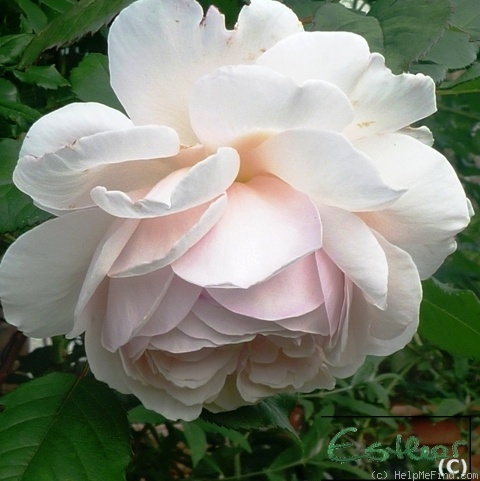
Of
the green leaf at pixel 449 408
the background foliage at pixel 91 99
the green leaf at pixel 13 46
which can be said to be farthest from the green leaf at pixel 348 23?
the green leaf at pixel 449 408

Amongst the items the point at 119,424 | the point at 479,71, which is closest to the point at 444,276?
the point at 479,71

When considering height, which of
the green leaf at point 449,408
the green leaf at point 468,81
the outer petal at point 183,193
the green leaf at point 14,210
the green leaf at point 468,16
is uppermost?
the green leaf at point 468,16

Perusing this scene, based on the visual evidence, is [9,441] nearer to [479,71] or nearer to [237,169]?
[237,169]

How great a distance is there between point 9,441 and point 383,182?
0.79ft

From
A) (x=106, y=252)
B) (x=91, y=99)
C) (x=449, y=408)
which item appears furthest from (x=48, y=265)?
(x=449, y=408)

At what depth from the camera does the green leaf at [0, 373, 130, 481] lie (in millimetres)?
329

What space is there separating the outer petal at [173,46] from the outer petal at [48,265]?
5 centimetres

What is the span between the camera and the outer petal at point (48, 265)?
0.88 feet

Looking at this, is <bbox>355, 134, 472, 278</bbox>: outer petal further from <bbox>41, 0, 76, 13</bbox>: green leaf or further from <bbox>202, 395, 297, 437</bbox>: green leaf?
<bbox>41, 0, 76, 13</bbox>: green leaf

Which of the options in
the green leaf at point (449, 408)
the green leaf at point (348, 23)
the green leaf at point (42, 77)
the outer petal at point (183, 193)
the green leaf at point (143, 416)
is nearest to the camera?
the outer petal at point (183, 193)

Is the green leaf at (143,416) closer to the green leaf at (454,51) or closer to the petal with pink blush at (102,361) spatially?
the petal with pink blush at (102,361)

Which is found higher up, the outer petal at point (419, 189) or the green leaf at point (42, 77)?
the outer petal at point (419, 189)

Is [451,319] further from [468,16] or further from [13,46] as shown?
[13,46]

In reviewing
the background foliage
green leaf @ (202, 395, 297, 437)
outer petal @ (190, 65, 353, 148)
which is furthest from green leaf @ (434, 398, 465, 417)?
outer petal @ (190, 65, 353, 148)
